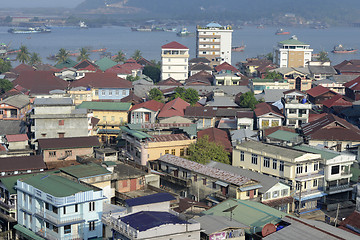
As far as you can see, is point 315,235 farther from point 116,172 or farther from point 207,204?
point 116,172

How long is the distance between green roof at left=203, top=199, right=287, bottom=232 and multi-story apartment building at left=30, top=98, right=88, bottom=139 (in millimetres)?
12852

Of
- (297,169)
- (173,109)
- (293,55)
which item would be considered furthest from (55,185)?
(293,55)

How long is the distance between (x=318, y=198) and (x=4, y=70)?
166ft

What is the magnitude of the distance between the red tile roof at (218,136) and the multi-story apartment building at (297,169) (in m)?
3.76

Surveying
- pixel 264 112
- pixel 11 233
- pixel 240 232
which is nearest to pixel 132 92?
pixel 264 112

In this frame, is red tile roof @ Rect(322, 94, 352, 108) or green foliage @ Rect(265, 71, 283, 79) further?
green foliage @ Rect(265, 71, 283, 79)

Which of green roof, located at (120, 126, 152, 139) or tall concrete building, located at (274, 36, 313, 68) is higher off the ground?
tall concrete building, located at (274, 36, 313, 68)

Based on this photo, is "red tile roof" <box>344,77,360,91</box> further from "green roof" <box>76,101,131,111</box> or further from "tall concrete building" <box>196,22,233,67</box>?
"tall concrete building" <box>196,22,233,67</box>

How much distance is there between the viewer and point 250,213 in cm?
2130

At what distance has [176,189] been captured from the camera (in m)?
26.7

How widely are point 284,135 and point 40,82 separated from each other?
90.3ft

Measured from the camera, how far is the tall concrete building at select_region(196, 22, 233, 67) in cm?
7725

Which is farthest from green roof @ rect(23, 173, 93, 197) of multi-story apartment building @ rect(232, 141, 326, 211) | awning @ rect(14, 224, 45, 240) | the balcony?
multi-story apartment building @ rect(232, 141, 326, 211)

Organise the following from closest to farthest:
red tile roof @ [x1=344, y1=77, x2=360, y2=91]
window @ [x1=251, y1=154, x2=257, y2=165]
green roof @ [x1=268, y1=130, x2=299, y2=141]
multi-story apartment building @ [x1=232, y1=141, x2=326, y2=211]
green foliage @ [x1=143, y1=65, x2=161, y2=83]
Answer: multi-story apartment building @ [x1=232, y1=141, x2=326, y2=211], window @ [x1=251, y1=154, x2=257, y2=165], green roof @ [x1=268, y1=130, x2=299, y2=141], red tile roof @ [x1=344, y1=77, x2=360, y2=91], green foliage @ [x1=143, y1=65, x2=161, y2=83]
